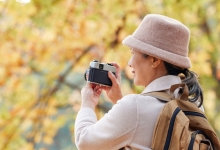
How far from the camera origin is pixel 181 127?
0.89m

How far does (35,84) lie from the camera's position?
10.6 ft

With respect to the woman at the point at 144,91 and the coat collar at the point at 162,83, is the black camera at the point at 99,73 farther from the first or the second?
the coat collar at the point at 162,83

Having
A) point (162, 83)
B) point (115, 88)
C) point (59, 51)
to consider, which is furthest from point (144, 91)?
point (59, 51)

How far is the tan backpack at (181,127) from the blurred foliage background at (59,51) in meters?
1.95

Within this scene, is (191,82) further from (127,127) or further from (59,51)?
(59,51)

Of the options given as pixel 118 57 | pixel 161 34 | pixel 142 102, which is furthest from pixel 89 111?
pixel 118 57

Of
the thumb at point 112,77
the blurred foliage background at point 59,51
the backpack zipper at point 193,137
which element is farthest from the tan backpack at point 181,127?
the blurred foliage background at point 59,51

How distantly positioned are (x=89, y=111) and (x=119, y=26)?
213 cm

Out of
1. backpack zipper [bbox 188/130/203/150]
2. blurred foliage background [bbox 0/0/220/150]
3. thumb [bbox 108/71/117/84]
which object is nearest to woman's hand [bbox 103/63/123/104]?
thumb [bbox 108/71/117/84]

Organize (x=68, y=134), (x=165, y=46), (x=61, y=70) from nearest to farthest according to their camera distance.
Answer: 1. (x=165, y=46)
2. (x=61, y=70)
3. (x=68, y=134)

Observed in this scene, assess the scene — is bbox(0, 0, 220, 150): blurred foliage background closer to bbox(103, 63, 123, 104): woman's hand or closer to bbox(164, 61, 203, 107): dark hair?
bbox(103, 63, 123, 104): woman's hand

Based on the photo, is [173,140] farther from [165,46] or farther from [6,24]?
[6,24]

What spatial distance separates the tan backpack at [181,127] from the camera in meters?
0.89

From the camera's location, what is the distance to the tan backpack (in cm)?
89
